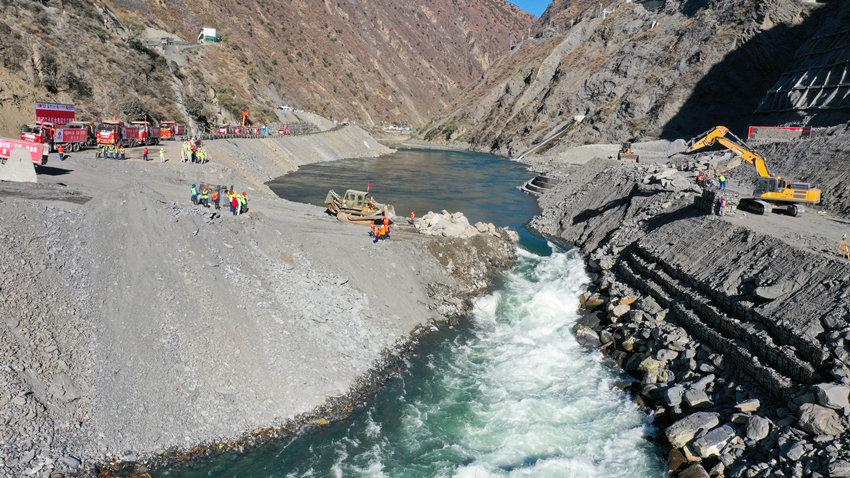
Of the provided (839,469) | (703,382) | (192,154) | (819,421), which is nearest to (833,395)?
(819,421)

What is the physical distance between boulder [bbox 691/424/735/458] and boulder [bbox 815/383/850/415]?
225cm

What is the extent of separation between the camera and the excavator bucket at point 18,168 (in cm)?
2272

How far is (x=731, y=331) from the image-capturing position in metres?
17.0

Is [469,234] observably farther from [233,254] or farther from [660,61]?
[660,61]

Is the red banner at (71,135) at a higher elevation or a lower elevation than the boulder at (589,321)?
higher

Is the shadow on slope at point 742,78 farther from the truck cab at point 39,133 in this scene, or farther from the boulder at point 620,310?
the truck cab at point 39,133

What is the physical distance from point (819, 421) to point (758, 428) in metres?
1.32

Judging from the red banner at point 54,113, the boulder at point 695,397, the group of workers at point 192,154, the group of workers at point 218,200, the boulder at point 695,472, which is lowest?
the boulder at point 695,472

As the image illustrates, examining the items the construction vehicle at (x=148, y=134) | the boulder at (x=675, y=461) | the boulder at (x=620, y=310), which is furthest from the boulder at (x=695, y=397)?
the construction vehicle at (x=148, y=134)

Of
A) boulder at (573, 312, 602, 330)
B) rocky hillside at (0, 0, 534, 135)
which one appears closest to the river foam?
boulder at (573, 312, 602, 330)

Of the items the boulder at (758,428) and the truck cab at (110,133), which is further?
the truck cab at (110,133)

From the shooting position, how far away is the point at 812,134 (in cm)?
3994

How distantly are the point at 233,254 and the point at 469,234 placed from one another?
1423 cm

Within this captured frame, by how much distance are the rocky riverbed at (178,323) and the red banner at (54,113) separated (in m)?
13.0
